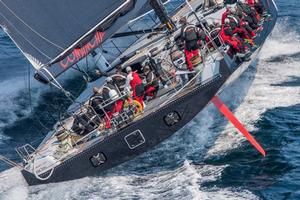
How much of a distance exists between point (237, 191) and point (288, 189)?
106cm

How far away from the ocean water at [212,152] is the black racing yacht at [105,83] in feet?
1.70

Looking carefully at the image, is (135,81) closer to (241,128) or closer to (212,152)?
(212,152)

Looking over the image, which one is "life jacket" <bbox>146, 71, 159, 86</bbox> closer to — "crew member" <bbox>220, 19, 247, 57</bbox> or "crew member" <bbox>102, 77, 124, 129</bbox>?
"crew member" <bbox>102, 77, 124, 129</bbox>

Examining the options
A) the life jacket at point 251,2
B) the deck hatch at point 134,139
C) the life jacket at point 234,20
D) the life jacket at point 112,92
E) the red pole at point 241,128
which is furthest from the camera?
the life jacket at point 251,2

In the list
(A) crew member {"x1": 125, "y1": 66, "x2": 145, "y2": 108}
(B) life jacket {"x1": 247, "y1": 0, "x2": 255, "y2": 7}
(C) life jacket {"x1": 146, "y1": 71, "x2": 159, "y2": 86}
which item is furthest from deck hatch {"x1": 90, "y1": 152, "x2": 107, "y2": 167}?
(B) life jacket {"x1": 247, "y1": 0, "x2": 255, "y2": 7}

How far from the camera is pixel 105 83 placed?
16594 mm

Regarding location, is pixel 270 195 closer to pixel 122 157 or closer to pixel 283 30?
pixel 122 157

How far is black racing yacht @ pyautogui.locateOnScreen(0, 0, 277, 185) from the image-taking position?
15266mm

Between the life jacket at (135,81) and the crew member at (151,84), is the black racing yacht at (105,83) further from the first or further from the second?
the life jacket at (135,81)

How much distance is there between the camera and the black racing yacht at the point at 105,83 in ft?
50.1

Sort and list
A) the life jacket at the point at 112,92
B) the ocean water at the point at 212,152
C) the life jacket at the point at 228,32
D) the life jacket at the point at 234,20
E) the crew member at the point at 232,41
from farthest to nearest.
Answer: the life jacket at the point at 234,20, the life jacket at the point at 228,32, the crew member at the point at 232,41, the life jacket at the point at 112,92, the ocean water at the point at 212,152

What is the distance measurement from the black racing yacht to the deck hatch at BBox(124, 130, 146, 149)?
2 centimetres

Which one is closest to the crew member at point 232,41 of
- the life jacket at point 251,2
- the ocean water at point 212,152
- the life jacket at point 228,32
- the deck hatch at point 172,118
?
the life jacket at point 228,32

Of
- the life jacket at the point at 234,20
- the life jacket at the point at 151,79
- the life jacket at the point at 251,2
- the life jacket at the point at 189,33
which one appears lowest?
the life jacket at the point at 251,2
